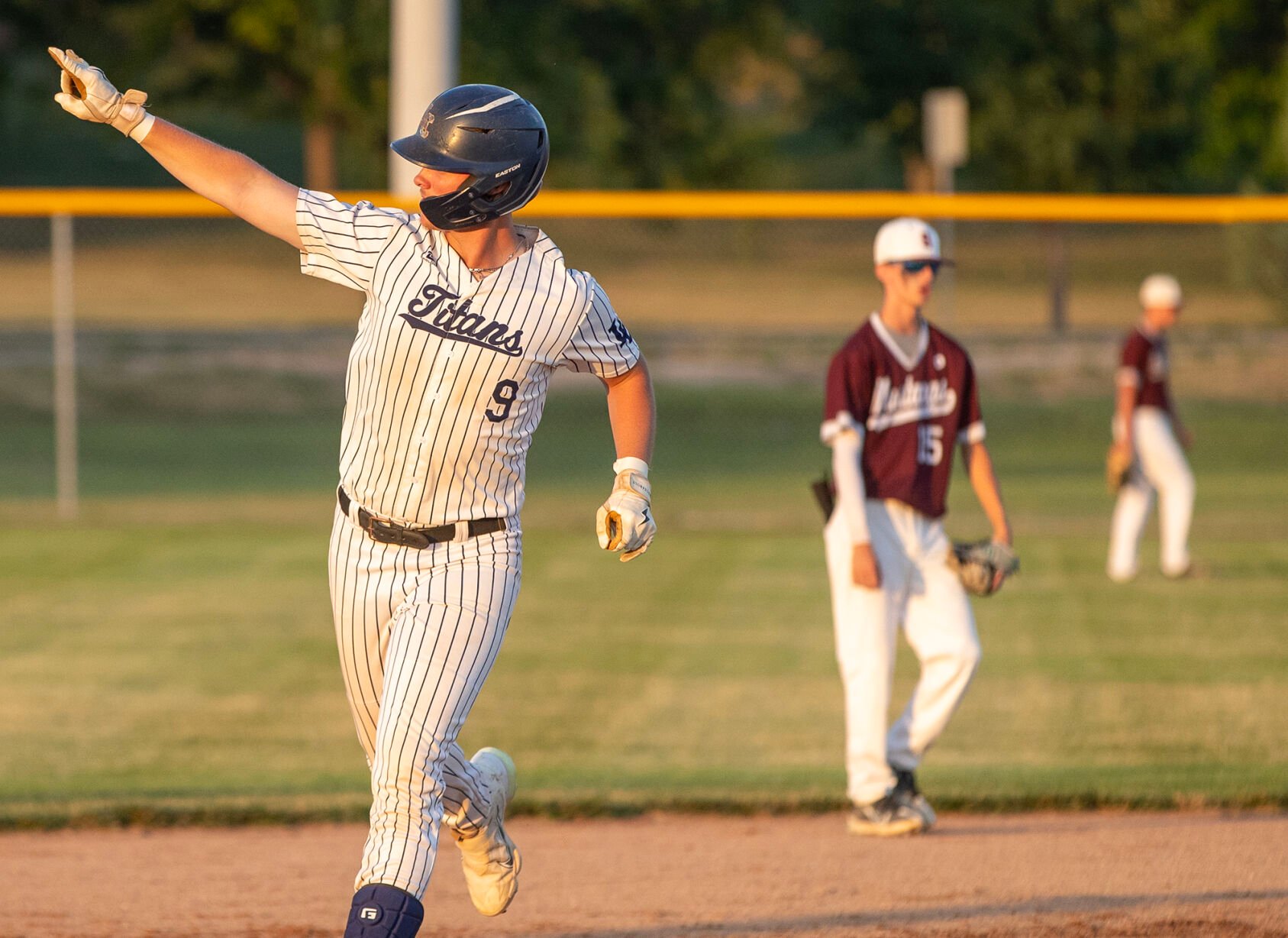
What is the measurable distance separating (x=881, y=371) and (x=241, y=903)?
265 cm

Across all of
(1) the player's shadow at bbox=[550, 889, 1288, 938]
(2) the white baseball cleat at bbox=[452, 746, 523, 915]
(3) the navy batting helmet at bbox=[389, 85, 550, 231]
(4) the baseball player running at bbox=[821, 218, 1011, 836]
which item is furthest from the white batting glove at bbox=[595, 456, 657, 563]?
(4) the baseball player running at bbox=[821, 218, 1011, 836]

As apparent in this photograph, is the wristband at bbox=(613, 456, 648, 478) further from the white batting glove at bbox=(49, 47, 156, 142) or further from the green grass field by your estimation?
the green grass field

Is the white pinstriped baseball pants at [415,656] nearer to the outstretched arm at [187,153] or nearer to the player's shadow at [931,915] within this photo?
the outstretched arm at [187,153]

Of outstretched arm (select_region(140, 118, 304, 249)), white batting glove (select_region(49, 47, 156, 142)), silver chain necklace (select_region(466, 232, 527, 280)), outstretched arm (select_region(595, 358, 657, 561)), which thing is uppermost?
white batting glove (select_region(49, 47, 156, 142))

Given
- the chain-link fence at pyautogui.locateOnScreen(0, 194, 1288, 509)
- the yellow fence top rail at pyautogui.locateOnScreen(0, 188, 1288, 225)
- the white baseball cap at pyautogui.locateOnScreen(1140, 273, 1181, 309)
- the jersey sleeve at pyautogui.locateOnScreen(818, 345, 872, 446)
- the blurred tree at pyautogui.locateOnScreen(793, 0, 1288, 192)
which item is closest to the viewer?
the jersey sleeve at pyautogui.locateOnScreen(818, 345, 872, 446)

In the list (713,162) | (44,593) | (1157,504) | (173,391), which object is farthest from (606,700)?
(713,162)

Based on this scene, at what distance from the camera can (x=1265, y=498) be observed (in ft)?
52.6

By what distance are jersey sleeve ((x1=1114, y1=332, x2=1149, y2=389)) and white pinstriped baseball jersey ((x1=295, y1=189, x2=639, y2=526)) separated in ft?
24.9

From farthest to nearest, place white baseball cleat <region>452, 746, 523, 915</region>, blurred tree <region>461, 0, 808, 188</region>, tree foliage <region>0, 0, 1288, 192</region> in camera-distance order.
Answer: tree foliage <region>0, 0, 1288, 192</region> < blurred tree <region>461, 0, 808, 188</region> < white baseball cleat <region>452, 746, 523, 915</region>

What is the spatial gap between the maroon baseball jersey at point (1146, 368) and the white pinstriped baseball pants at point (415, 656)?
7.73 meters

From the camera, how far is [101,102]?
14.0 ft

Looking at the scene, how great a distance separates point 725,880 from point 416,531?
199 centimetres

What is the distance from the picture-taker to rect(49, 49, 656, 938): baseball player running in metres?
4.15

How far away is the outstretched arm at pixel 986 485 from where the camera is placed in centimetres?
628
